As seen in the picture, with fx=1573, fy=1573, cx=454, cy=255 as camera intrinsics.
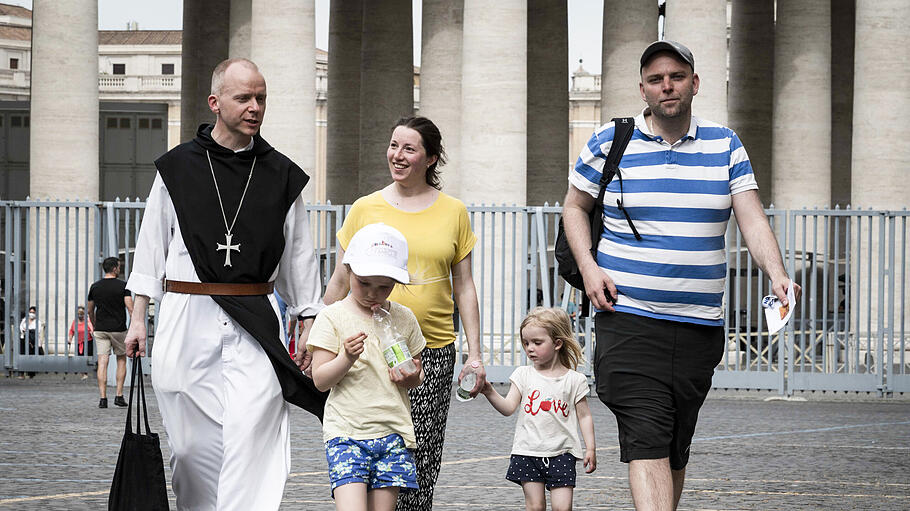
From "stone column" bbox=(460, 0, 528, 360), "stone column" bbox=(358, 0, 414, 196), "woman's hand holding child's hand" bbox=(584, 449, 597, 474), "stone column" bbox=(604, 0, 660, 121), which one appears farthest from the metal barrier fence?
"woman's hand holding child's hand" bbox=(584, 449, 597, 474)

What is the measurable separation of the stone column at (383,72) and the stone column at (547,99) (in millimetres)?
Result: 3625

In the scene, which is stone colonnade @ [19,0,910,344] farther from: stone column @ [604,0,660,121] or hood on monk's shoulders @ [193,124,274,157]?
hood on monk's shoulders @ [193,124,274,157]

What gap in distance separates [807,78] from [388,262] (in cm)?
3358

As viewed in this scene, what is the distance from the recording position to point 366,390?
22.1 feet

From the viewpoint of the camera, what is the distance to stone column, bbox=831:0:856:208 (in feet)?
148

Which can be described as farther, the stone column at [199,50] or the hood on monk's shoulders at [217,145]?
the stone column at [199,50]

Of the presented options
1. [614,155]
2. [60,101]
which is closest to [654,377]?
[614,155]

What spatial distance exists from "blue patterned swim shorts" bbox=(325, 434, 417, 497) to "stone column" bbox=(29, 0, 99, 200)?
23.8 metres

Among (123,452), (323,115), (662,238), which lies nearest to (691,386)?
(662,238)

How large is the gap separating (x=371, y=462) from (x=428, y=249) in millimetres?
1287

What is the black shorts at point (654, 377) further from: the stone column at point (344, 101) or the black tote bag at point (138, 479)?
the stone column at point (344, 101)

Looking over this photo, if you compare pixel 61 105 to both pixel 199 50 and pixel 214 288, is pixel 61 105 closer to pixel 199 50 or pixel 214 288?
pixel 199 50

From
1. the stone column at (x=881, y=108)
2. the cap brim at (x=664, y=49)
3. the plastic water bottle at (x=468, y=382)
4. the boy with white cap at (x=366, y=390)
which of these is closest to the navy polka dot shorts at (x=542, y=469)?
the plastic water bottle at (x=468, y=382)

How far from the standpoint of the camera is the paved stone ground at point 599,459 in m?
10.7
